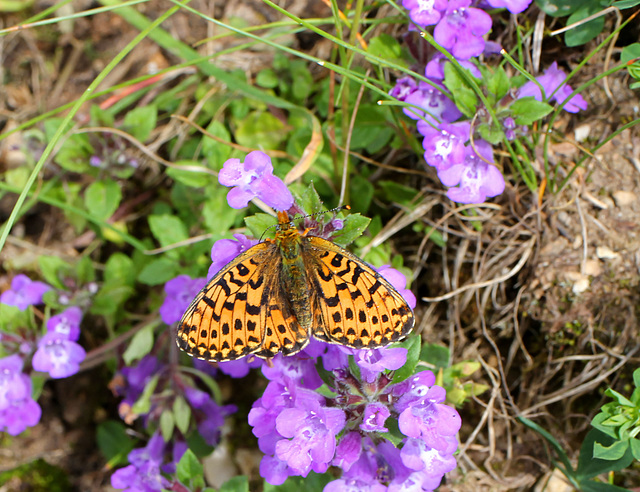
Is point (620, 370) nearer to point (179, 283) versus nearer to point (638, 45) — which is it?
point (638, 45)

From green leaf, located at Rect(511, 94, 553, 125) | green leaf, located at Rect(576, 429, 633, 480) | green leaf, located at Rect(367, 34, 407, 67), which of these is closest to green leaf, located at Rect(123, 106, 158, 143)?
green leaf, located at Rect(367, 34, 407, 67)

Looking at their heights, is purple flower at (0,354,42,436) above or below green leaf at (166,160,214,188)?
below

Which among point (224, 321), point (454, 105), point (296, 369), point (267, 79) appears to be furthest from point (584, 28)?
point (224, 321)

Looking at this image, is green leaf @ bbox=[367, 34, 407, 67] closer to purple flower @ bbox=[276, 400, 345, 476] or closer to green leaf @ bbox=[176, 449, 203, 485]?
purple flower @ bbox=[276, 400, 345, 476]

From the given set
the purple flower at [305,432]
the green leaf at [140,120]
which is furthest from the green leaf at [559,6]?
the green leaf at [140,120]

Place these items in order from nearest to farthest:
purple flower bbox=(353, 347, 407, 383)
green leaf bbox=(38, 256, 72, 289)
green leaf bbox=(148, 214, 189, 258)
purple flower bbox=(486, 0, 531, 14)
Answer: purple flower bbox=(353, 347, 407, 383) < purple flower bbox=(486, 0, 531, 14) < green leaf bbox=(148, 214, 189, 258) < green leaf bbox=(38, 256, 72, 289)

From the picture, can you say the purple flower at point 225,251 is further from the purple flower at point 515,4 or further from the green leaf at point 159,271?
the purple flower at point 515,4
